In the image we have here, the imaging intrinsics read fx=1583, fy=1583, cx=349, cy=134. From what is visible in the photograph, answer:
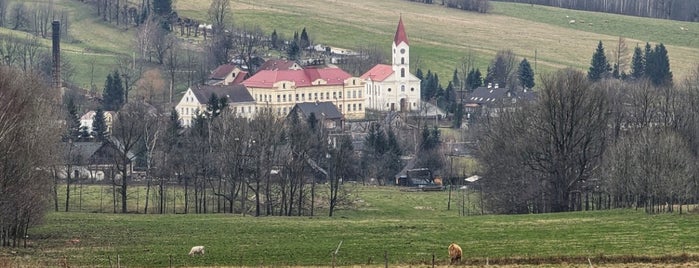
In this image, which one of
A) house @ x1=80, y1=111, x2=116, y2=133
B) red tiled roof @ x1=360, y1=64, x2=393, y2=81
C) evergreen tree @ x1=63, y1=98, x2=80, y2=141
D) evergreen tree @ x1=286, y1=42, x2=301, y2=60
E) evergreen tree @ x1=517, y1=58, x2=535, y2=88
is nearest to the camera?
evergreen tree @ x1=63, y1=98, x2=80, y2=141

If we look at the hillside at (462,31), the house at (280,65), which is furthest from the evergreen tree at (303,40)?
the house at (280,65)

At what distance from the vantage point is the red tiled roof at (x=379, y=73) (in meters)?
148

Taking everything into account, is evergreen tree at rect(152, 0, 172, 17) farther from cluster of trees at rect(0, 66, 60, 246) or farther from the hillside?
cluster of trees at rect(0, 66, 60, 246)

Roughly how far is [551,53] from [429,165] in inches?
2903

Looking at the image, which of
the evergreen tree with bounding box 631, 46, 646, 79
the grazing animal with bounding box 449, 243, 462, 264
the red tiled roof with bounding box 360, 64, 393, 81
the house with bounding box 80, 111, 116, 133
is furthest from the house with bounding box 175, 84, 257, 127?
the grazing animal with bounding box 449, 243, 462, 264

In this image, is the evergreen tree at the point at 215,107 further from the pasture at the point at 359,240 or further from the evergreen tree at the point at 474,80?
the evergreen tree at the point at 474,80

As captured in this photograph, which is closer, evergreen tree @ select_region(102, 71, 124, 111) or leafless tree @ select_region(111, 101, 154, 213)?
leafless tree @ select_region(111, 101, 154, 213)

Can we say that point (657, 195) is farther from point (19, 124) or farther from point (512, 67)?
point (512, 67)

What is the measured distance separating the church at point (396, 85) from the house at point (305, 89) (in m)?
2.35

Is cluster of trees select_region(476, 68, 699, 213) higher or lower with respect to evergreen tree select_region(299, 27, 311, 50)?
lower

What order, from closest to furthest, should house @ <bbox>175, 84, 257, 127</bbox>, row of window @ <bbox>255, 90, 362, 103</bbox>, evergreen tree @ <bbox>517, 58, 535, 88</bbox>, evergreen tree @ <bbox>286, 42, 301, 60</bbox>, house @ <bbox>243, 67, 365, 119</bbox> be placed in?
house @ <bbox>175, 84, 257, 127</bbox> < house @ <bbox>243, 67, 365, 119</bbox> < row of window @ <bbox>255, 90, 362, 103</bbox> < evergreen tree @ <bbox>517, 58, 535, 88</bbox> < evergreen tree @ <bbox>286, 42, 301, 60</bbox>

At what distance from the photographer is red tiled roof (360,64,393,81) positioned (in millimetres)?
148125

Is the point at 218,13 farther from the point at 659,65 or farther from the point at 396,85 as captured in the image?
the point at 659,65

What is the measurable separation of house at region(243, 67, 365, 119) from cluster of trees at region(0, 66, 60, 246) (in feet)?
260
